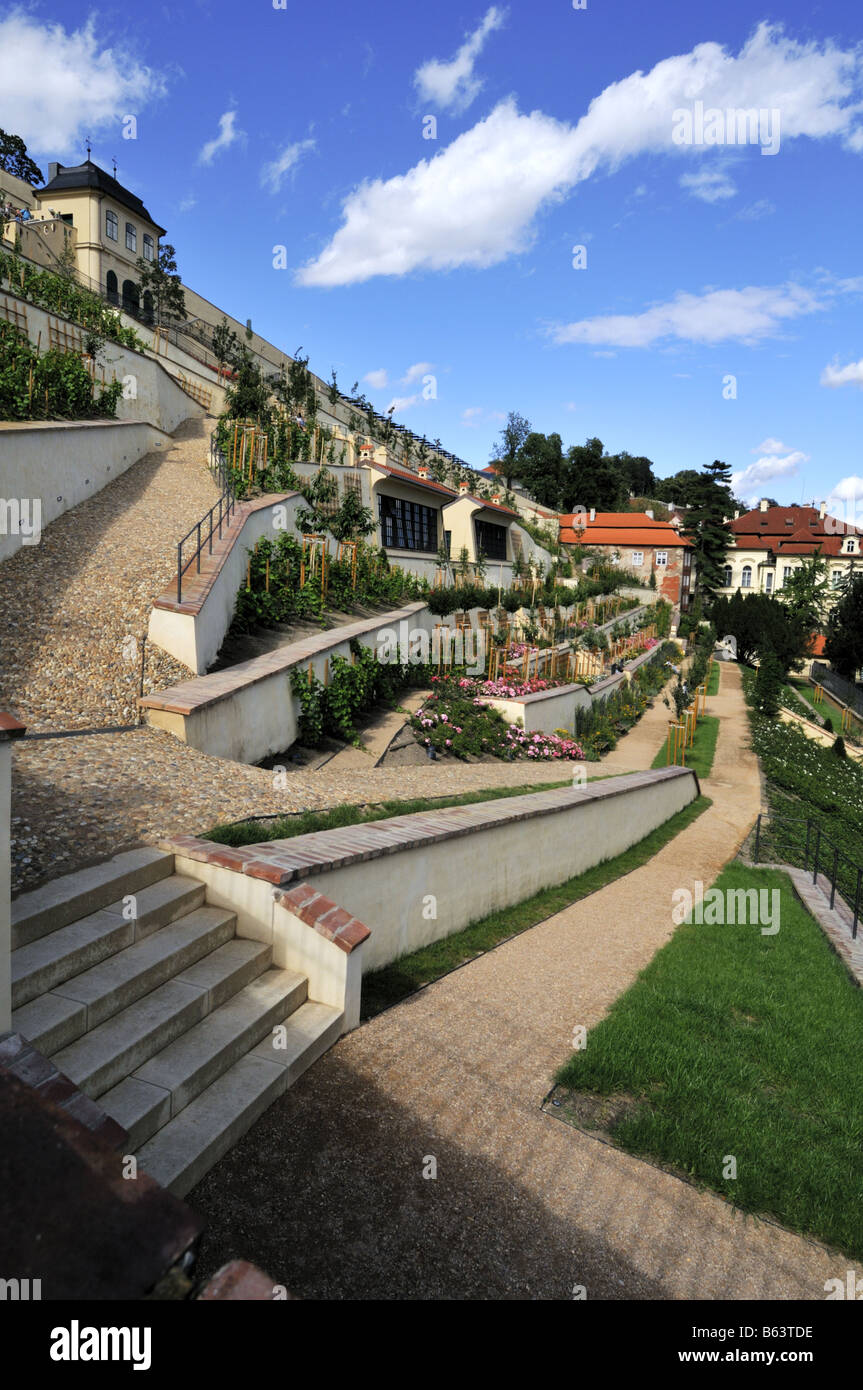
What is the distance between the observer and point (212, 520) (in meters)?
15.1

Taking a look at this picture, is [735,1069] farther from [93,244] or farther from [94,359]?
[93,244]

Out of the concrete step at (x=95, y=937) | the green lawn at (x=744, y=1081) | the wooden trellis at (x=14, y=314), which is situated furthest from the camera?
the wooden trellis at (x=14, y=314)

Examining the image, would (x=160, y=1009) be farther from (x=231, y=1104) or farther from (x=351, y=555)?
(x=351, y=555)

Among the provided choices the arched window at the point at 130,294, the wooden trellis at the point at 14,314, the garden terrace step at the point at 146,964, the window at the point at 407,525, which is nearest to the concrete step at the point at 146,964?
the garden terrace step at the point at 146,964

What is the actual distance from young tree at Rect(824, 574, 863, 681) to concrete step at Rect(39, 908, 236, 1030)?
46751 mm

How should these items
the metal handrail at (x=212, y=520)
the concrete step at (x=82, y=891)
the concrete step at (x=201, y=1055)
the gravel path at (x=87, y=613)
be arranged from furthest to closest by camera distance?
the metal handrail at (x=212, y=520) → the gravel path at (x=87, y=613) → the concrete step at (x=82, y=891) → the concrete step at (x=201, y=1055)

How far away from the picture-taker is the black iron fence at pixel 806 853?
39.0ft

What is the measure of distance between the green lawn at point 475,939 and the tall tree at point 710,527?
60.9 m

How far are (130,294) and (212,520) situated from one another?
26.9 meters

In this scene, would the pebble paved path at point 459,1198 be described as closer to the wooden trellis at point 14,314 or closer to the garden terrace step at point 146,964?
the garden terrace step at point 146,964

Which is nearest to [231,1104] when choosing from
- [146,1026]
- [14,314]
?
[146,1026]

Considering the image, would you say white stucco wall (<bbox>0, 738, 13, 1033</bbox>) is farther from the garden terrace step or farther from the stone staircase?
the garden terrace step

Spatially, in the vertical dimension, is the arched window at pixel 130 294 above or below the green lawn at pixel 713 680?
above
